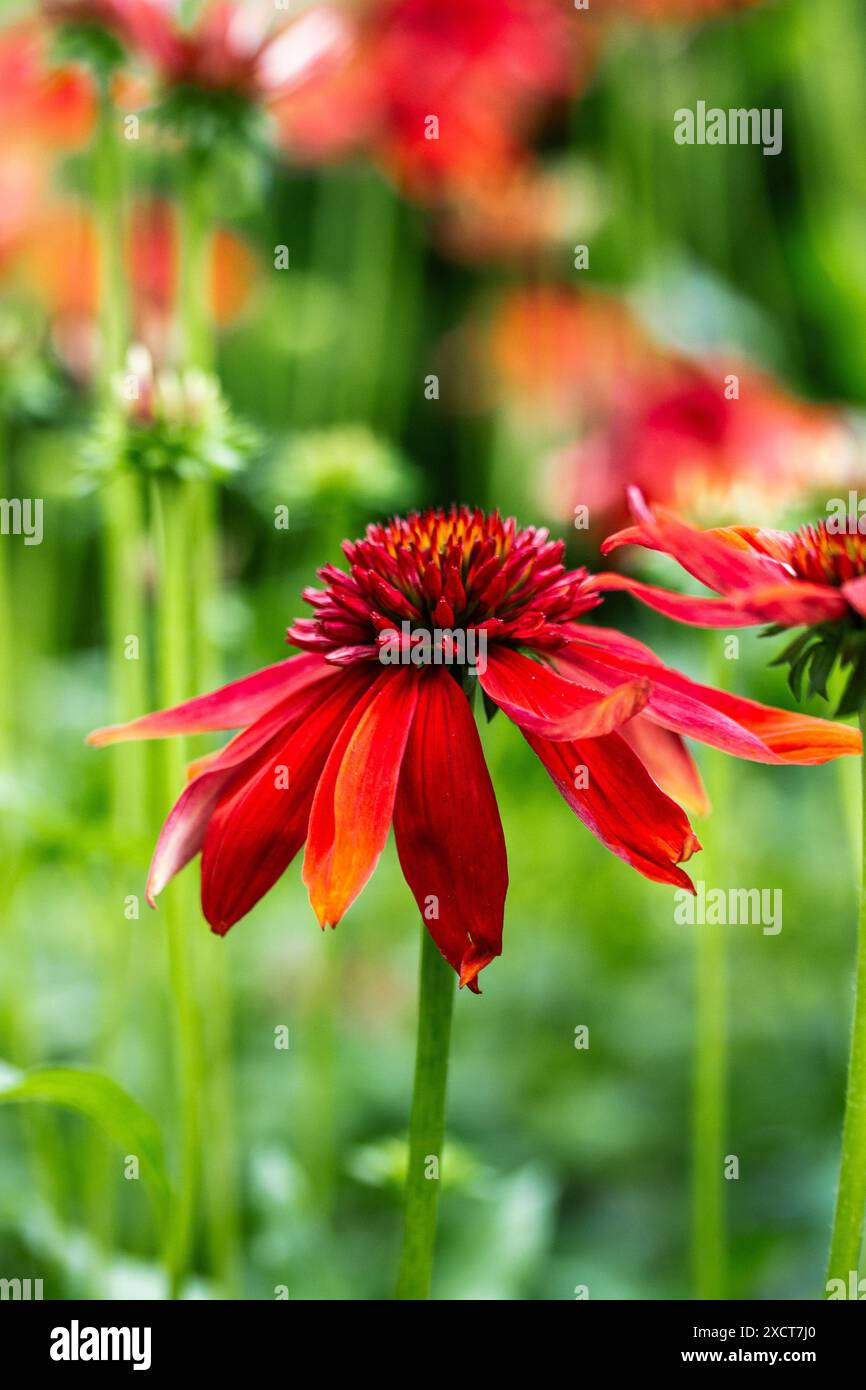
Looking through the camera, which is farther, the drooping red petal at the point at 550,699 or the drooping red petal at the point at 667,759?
the drooping red petal at the point at 667,759

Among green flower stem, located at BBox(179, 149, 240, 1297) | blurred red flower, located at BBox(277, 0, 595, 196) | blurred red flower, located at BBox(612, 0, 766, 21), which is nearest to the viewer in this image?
green flower stem, located at BBox(179, 149, 240, 1297)

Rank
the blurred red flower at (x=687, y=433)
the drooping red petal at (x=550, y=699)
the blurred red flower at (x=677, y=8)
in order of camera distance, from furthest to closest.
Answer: the blurred red flower at (x=677, y=8), the blurred red flower at (x=687, y=433), the drooping red petal at (x=550, y=699)

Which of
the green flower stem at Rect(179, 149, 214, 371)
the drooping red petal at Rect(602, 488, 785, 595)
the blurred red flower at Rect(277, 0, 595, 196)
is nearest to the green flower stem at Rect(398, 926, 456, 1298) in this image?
the drooping red petal at Rect(602, 488, 785, 595)

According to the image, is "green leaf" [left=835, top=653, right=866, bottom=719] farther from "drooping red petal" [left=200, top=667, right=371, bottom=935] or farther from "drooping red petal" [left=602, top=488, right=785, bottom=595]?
"drooping red petal" [left=200, top=667, right=371, bottom=935]

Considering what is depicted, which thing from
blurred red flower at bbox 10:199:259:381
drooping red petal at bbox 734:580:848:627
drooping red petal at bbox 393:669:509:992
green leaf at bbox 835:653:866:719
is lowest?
drooping red petal at bbox 393:669:509:992

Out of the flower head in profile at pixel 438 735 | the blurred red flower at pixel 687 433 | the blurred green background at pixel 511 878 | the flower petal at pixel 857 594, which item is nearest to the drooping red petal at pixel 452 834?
the flower head in profile at pixel 438 735

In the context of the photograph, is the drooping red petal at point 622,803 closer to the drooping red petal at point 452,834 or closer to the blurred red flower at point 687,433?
the drooping red petal at point 452,834

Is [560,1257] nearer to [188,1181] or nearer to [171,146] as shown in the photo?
[188,1181]
